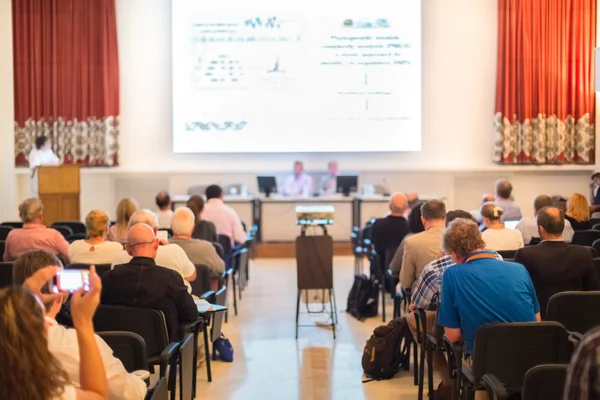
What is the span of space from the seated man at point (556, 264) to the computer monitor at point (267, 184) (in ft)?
24.0

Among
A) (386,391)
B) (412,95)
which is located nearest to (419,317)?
(386,391)

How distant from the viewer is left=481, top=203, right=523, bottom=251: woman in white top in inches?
238

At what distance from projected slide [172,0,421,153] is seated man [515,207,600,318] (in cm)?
811

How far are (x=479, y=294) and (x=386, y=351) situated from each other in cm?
171

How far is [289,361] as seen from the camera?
5.89 meters

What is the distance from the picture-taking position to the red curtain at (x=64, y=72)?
1269 cm

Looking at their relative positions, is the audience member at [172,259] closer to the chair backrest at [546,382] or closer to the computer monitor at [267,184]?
the chair backrest at [546,382]

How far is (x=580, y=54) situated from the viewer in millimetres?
12695

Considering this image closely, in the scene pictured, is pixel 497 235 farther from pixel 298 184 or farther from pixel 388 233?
pixel 298 184

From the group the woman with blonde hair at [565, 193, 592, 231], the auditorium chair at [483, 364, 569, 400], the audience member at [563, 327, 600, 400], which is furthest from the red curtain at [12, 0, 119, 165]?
the audience member at [563, 327, 600, 400]

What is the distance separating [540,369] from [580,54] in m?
11.0

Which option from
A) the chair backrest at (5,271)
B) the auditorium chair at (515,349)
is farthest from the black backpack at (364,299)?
the auditorium chair at (515,349)

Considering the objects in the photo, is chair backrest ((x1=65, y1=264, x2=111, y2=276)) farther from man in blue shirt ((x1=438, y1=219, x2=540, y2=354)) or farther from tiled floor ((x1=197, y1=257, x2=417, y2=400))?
man in blue shirt ((x1=438, y1=219, x2=540, y2=354))

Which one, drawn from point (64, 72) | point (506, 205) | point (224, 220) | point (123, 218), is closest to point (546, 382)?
point (123, 218)
